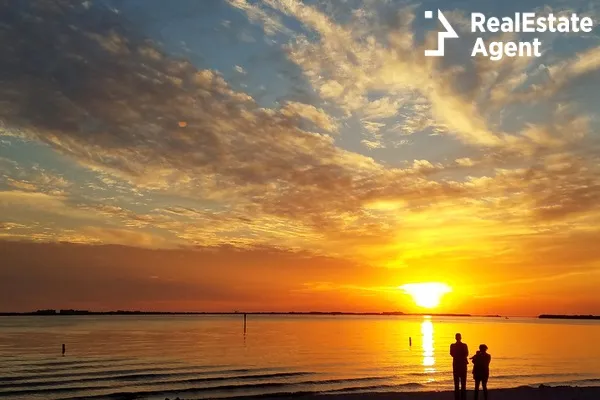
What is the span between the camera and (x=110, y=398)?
34.2 metres


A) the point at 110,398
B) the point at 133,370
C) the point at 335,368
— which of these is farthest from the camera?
the point at 335,368

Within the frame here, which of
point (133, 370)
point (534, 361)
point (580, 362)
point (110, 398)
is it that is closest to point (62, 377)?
point (133, 370)

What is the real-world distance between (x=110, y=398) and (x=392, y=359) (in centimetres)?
3748

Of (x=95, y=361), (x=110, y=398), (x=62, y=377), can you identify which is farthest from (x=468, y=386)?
(x=95, y=361)

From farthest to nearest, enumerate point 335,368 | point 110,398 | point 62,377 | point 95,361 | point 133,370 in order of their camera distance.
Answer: point 95,361, point 335,368, point 133,370, point 62,377, point 110,398

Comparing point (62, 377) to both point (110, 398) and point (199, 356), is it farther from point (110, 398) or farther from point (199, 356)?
point (199, 356)

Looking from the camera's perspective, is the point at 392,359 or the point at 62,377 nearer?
the point at 62,377

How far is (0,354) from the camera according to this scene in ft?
219

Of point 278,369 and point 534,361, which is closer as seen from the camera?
point 278,369

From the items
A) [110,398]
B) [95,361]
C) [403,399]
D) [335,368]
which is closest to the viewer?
[403,399]

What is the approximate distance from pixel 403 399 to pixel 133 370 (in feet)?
93.0

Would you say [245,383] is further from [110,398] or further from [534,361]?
[534,361]

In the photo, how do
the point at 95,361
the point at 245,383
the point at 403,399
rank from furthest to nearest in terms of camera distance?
1. the point at 95,361
2. the point at 245,383
3. the point at 403,399

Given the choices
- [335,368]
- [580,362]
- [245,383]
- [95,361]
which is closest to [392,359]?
[335,368]
